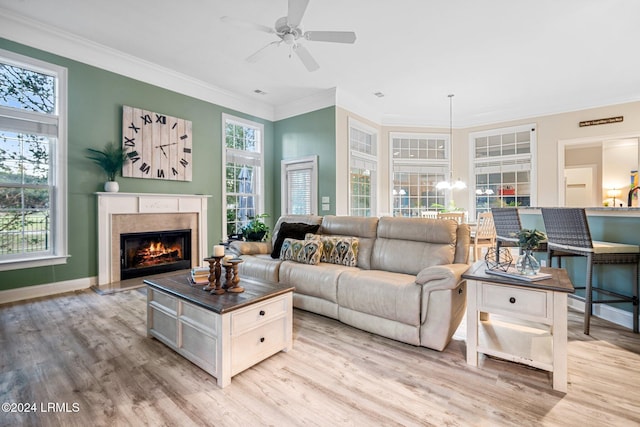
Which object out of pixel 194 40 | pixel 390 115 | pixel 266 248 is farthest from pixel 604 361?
pixel 390 115

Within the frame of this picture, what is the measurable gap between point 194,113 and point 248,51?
1651mm

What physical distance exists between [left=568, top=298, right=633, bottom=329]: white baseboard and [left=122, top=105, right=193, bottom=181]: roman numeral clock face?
574 centimetres

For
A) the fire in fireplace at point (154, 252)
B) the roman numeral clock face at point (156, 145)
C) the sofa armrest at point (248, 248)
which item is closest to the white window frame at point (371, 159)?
the sofa armrest at point (248, 248)

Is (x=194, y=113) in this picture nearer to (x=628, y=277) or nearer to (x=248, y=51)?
(x=248, y=51)

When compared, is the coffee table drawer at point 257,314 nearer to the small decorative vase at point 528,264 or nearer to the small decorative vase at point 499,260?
the small decorative vase at point 499,260

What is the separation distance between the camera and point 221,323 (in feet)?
5.85

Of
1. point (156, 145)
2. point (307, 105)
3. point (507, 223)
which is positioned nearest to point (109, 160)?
point (156, 145)

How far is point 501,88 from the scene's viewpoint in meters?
5.30

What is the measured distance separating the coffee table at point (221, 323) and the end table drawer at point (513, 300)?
142 cm

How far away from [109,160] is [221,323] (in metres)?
3.46

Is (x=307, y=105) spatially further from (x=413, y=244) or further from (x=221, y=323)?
(x=221, y=323)

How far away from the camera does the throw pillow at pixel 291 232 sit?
11.7ft

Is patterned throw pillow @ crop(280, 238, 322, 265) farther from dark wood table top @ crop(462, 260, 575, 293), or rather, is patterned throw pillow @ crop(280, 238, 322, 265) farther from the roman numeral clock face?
the roman numeral clock face

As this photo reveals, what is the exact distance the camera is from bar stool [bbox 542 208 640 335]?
256 cm
